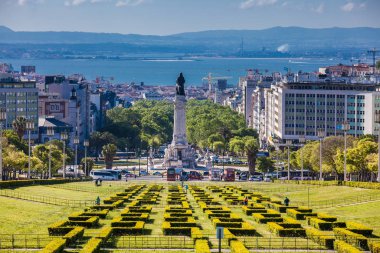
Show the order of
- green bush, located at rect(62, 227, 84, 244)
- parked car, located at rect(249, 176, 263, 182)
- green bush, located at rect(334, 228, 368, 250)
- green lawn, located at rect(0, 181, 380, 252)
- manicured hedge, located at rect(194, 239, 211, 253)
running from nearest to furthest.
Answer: manicured hedge, located at rect(194, 239, 211, 253)
green bush, located at rect(62, 227, 84, 244)
green bush, located at rect(334, 228, 368, 250)
green lawn, located at rect(0, 181, 380, 252)
parked car, located at rect(249, 176, 263, 182)

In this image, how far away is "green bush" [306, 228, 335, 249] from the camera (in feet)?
203

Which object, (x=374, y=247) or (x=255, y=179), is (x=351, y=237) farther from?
(x=255, y=179)

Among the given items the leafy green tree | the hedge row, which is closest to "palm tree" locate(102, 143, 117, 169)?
the leafy green tree

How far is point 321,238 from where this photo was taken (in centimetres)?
6281

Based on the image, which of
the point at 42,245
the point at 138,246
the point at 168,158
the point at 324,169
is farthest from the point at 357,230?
the point at 168,158

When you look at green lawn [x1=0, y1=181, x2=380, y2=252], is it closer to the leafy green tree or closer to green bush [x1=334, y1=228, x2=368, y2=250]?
green bush [x1=334, y1=228, x2=368, y2=250]

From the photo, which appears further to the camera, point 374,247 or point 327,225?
point 327,225

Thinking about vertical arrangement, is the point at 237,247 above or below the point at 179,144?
below

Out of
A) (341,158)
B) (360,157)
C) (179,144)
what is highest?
(179,144)

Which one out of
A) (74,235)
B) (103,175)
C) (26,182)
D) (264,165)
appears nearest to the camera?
(74,235)

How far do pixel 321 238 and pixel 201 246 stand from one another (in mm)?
8409

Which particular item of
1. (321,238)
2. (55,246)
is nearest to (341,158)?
(321,238)

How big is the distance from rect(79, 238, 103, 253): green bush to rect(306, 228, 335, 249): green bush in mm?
12614

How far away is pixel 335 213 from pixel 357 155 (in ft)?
182
